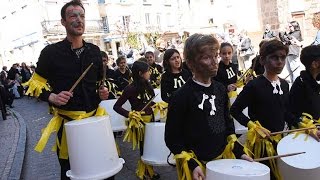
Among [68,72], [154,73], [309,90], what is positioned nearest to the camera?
[68,72]

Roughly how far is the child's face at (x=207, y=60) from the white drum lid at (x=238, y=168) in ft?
1.75

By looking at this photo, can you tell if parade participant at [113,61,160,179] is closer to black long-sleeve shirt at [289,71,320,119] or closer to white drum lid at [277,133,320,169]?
black long-sleeve shirt at [289,71,320,119]

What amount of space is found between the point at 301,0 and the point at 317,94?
15.5 metres

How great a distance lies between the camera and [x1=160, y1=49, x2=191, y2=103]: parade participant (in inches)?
175

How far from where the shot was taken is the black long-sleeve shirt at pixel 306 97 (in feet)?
10.6

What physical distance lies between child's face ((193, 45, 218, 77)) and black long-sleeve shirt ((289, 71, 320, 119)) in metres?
1.28

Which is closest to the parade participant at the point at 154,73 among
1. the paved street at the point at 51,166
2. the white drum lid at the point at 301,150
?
the paved street at the point at 51,166

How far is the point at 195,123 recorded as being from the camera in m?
2.34

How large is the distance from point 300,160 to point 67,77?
1761 millimetres

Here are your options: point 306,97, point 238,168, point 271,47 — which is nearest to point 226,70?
point 306,97

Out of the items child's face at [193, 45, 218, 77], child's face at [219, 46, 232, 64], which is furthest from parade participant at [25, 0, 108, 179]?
child's face at [219, 46, 232, 64]

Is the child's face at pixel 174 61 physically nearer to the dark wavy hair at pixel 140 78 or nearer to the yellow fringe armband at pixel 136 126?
the dark wavy hair at pixel 140 78

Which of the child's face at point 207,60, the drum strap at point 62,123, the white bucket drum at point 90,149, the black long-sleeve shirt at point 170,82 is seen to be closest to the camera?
the child's face at point 207,60

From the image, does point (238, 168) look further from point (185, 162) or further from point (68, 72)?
point (68, 72)
